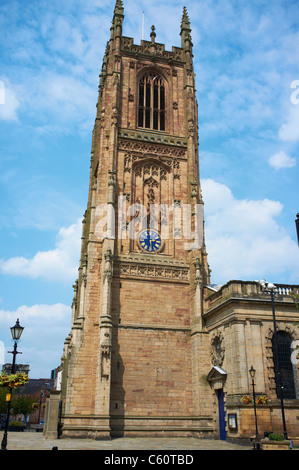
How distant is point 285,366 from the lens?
92.0 feet

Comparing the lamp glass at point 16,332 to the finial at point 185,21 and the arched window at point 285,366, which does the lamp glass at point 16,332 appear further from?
the finial at point 185,21

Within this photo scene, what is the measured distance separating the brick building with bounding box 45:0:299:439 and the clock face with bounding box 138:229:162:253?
0.30ft

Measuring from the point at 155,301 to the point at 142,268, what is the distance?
2907 millimetres

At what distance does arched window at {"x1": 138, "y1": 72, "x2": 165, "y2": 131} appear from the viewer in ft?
140

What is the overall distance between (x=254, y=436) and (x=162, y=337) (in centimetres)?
1130

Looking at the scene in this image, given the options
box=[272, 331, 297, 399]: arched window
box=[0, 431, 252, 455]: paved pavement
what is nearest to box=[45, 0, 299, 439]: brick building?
box=[272, 331, 297, 399]: arched window

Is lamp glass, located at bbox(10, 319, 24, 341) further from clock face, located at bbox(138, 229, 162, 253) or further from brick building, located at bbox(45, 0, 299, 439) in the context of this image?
clock face, located at bbox(138, 229, 162, 253)

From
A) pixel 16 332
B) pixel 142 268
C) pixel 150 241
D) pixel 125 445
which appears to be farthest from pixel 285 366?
pixel 16 332

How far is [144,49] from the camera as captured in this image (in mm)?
44969

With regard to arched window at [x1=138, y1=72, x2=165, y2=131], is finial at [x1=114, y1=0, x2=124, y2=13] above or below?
above

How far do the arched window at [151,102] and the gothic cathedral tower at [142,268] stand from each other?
0.37 feet

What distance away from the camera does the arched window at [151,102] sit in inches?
1684

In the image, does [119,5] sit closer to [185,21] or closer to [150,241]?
[185,21]
